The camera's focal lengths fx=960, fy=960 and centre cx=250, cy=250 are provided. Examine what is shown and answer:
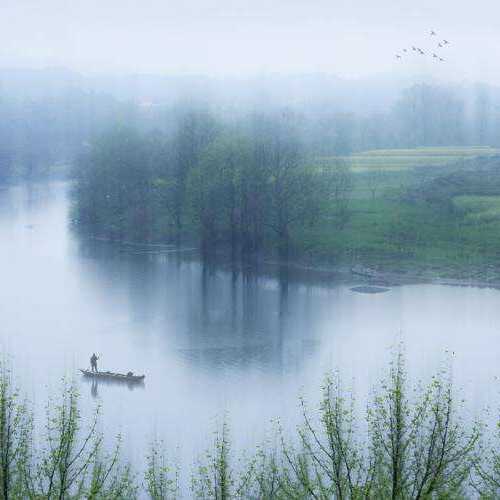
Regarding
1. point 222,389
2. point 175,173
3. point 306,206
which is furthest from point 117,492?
point 175,173

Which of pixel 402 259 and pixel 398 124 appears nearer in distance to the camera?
pixel 402 259

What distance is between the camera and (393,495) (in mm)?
15188

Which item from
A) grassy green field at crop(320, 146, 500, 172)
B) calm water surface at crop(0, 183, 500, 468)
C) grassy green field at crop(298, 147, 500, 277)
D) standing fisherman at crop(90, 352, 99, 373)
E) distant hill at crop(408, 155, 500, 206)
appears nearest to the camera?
calm water surface at crop(0, 183, 500, 468)

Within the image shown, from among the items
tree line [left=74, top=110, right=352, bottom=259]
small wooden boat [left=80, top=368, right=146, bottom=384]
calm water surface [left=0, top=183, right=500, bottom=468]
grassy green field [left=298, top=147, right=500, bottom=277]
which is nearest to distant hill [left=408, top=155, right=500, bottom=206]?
grassy green field [left=298, top=147, right=500, bottom=277]

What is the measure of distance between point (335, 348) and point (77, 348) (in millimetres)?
9837

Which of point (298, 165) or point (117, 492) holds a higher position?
point (298, 165)

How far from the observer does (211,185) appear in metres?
61.0

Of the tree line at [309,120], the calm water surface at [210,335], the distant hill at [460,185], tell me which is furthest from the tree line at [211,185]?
the tree line at [309,120]

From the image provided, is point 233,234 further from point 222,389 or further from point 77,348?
point 222,389

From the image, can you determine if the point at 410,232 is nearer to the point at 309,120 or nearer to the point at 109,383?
the point at 109,383

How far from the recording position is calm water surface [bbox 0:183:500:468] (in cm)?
2962

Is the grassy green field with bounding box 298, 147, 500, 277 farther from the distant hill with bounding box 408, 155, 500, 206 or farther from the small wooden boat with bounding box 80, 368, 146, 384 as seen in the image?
the small wooden boat with bounding box 80, 368, 146, 384

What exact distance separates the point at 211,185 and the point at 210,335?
23538mm

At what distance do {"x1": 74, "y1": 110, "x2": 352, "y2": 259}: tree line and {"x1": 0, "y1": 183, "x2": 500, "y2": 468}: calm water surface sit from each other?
515 centimetres
